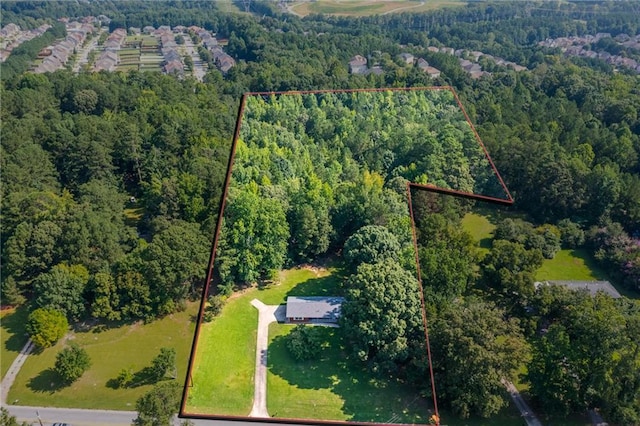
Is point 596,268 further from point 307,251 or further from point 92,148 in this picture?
point 92,148

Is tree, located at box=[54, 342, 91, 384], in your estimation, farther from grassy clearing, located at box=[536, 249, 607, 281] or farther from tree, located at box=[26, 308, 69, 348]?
grassy clearing, located at box=[536, 249, 607, 281]

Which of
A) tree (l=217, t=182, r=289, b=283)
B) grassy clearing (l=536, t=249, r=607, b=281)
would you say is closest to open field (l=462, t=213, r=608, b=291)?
grassy clearing (l=536, t=249, r=607, b=281)

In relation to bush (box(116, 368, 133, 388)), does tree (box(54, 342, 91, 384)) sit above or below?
above

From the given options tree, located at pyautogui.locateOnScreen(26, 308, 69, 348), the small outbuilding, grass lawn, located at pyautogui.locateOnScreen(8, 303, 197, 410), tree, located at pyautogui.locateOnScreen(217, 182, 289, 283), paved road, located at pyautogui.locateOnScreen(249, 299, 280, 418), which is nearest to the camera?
paved road, located at pyautogui.locateOnScreen(249, 299, 280, 418)

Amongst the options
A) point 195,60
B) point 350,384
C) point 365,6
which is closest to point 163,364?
point 350,384

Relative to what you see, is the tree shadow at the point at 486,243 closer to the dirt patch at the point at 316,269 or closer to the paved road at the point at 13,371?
the dirt patch at the point at 316,269

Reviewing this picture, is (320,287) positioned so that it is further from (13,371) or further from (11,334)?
(11,334)

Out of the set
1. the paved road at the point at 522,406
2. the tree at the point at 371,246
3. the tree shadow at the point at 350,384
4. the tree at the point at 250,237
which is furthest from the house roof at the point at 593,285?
the tree at the point at 250,237
